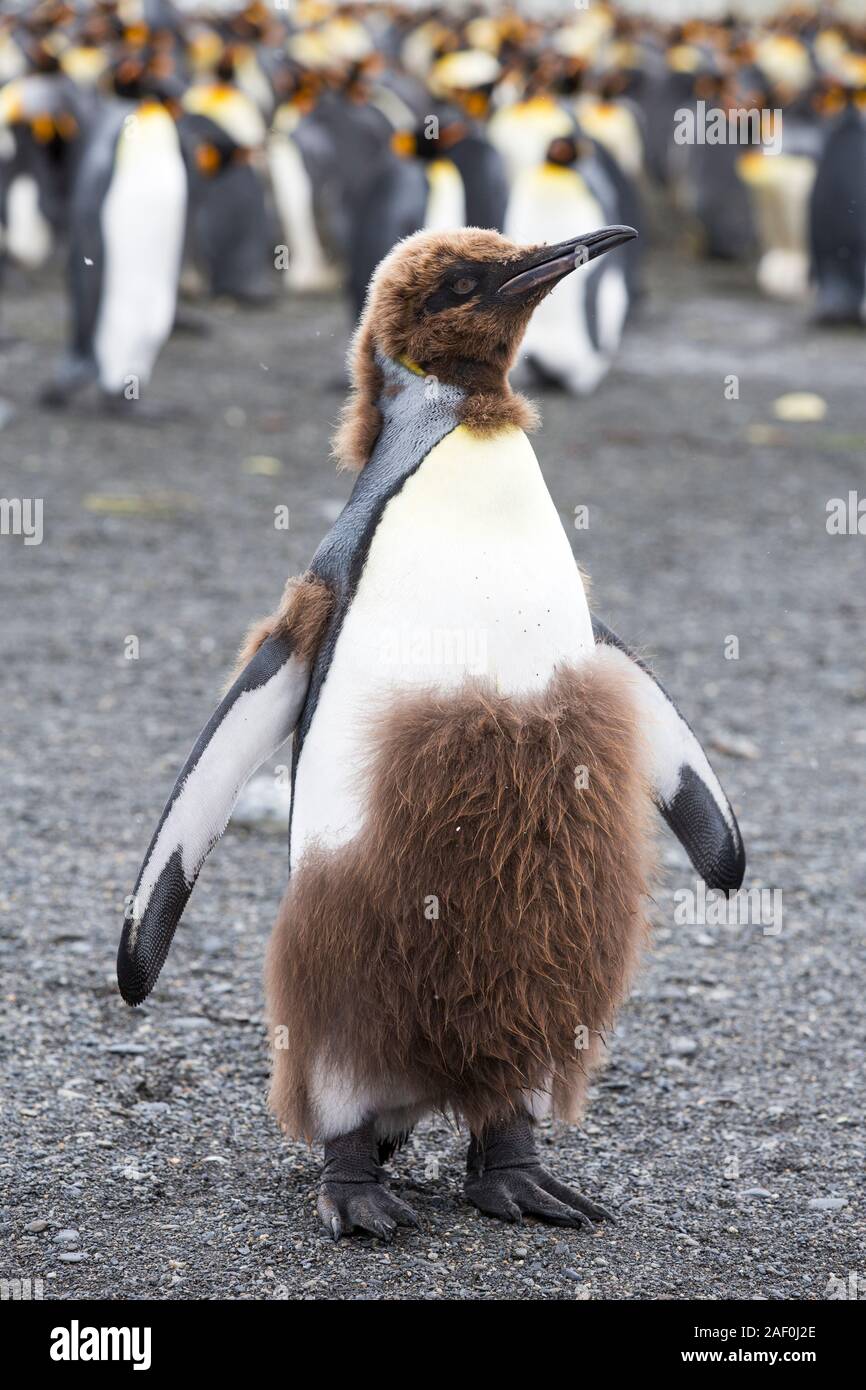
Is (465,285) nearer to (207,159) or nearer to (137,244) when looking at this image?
(137,244)

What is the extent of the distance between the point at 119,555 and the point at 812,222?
7.92 m

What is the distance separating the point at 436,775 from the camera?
8.00 feet

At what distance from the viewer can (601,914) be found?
2543 mm

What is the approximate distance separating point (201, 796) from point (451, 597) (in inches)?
18.5

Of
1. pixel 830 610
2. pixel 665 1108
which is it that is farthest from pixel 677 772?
pixel 830 610

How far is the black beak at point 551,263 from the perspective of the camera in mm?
2455

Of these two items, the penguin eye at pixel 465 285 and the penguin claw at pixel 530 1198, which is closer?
the penguin eye at pixel 465 285

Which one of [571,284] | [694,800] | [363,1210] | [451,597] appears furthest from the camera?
[571,284]

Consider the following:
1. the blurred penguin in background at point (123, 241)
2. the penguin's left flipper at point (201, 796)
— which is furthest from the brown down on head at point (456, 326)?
the blurred penguin in background at point (123, 241)

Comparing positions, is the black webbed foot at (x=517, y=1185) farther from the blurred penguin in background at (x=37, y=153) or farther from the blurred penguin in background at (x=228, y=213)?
the blurred penguin in background at (x=37, y=153)

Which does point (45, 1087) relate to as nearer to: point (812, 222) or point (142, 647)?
point (142, 647)

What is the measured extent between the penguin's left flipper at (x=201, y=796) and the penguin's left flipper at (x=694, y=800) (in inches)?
23.2

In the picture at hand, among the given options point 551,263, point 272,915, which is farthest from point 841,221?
point 551,263
